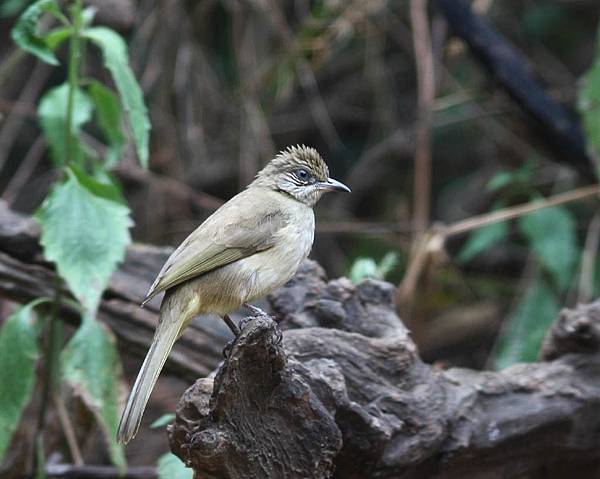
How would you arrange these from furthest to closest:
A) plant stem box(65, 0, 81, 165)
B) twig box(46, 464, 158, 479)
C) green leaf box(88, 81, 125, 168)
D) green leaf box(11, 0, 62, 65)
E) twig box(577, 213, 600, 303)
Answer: twig box(577, 213, 600, 303)
twig box(46, 464, 158, 479)
green leaf box(88, 81, 125, 168)
plant stem box(65, 0, 81, 165)
green leaf box(11, 0, 62, 65)

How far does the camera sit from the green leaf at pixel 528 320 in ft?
20.5

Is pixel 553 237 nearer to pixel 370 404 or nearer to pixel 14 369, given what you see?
pixel 370 404

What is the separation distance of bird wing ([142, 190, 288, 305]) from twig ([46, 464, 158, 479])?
48.6 inches

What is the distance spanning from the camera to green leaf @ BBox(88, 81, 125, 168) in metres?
4.38

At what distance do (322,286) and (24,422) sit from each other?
1.98 meters

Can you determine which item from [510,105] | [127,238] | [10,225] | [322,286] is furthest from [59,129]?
[510,105]

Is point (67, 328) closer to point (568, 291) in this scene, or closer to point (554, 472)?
point (554, 472)

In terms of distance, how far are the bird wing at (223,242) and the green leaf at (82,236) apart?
0.22 metres

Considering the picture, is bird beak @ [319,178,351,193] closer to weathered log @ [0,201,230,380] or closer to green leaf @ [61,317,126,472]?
weathered log @ [0,201,230,380]

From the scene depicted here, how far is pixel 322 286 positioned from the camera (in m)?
4.15

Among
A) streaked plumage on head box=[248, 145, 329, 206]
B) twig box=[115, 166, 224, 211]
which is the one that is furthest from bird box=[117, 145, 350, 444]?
twig box=[115, 166, 224, 211]

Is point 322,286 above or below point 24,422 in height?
above

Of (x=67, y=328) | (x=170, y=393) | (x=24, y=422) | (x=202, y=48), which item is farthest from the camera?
(x=202, y=48)

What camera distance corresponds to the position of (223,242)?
3.89m
